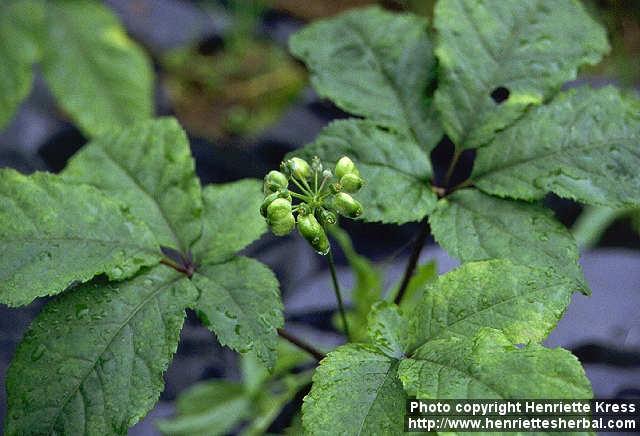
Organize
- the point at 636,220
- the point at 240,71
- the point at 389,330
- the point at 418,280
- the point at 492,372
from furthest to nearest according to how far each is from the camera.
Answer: the point at 240,71
the point at 636,220
the point at 418,280
the point at 389,330
the point at 492,372

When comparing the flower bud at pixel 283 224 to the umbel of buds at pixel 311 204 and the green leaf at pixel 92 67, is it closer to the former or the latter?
the umbel of buds at pixel 311 204

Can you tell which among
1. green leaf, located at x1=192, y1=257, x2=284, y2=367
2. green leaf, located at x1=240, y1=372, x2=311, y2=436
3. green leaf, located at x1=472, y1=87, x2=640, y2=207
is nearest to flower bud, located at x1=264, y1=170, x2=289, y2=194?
green leaf, located at x1=192, y1=257, x2=284, y2=367

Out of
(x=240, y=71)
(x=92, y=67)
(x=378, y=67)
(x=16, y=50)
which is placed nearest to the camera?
(x=378, y=67)

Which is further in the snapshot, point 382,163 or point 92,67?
point 92,67

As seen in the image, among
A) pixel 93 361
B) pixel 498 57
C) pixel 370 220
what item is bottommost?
pixel 93 361

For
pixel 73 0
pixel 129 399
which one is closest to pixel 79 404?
pixel 129 399

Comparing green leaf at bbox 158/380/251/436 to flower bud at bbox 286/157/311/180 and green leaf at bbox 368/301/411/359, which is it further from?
flower bud at bbox 286/157/311/180

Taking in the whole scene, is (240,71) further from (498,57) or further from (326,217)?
(326,217)

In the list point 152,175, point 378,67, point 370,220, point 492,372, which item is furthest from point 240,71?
point 492,372
